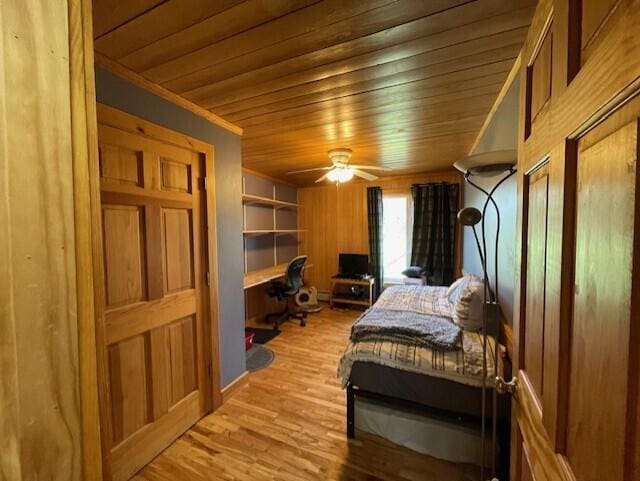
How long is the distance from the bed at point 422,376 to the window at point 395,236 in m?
3.00

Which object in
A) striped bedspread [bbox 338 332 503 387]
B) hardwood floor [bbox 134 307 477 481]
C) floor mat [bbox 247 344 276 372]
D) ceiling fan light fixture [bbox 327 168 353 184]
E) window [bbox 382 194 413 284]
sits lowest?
hardwood floor [bbox 134 307 477 481]

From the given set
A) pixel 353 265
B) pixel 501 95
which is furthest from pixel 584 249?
pixel 353 265

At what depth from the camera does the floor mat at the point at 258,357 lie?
9.38 ft

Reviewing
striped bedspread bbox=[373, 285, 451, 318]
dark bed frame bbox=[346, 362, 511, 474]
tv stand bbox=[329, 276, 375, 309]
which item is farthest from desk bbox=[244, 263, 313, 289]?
dark bed frame bbox=[346, 362, 511, 474]

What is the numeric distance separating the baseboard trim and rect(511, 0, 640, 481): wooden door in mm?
2052

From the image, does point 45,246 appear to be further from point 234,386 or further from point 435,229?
point 435,229

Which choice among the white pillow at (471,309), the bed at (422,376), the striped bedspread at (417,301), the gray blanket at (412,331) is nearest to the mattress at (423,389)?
the bed at (422,376)

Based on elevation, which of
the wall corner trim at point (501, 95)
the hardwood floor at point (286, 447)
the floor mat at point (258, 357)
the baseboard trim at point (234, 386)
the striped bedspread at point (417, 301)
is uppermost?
the wall corner trim at point (501, 95)

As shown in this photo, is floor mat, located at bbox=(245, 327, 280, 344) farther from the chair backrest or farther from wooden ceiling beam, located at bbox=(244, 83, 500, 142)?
wooden ceiling beam, located at bbox=(244, 83, 500, 142)

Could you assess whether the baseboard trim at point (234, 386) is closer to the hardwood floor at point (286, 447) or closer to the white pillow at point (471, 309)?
the hardwood floor at point (286, 447)

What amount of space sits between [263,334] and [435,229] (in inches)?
120

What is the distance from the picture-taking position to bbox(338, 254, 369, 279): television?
4.89 metres

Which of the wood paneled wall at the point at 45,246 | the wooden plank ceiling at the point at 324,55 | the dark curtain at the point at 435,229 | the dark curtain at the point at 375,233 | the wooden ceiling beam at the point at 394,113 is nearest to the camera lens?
the wood paneled wall at the point at 45,246

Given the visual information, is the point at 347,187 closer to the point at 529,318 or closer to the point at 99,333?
the point at 529,318
